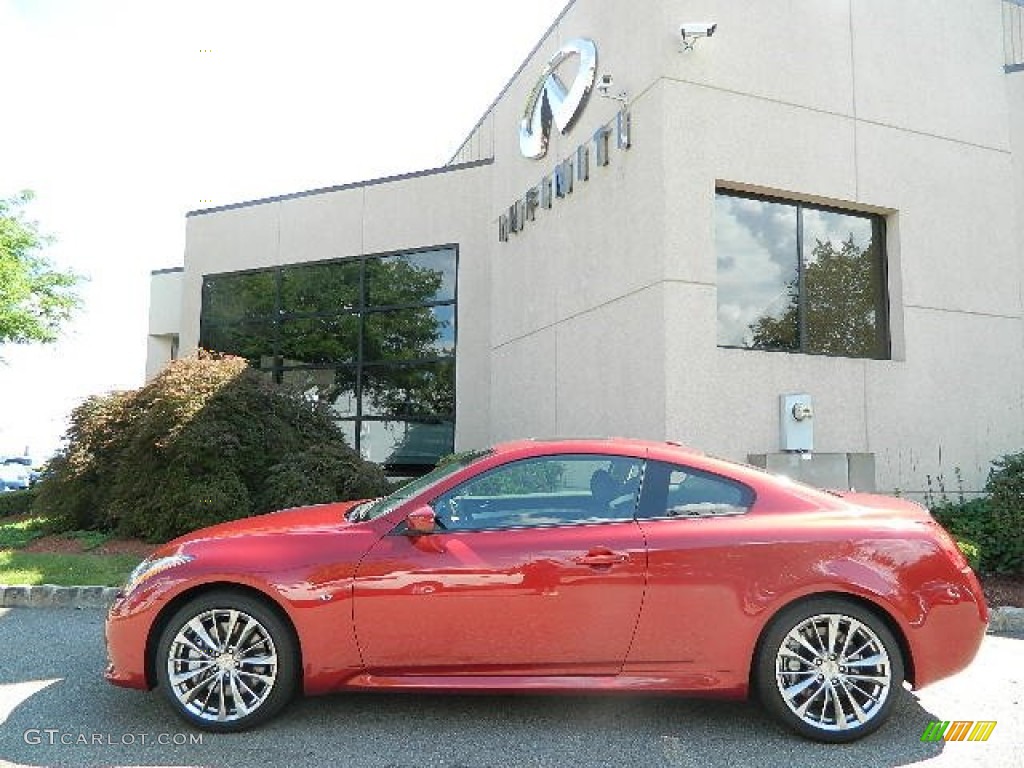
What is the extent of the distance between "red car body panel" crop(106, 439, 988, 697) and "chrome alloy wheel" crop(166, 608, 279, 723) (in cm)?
14

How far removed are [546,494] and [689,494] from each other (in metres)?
0.74

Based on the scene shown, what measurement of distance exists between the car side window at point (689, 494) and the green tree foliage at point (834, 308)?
4798 mm

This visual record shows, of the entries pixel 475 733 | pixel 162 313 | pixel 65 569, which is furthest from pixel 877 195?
pixel 162 313

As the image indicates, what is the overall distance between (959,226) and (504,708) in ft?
27.6

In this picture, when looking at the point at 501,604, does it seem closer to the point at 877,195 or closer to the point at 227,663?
the point at 227,663

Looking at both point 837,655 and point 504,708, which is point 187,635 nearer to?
point 504,708

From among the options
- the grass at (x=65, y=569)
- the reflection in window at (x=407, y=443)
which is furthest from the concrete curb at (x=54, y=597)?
the reflection in window at (x=407, y=443)

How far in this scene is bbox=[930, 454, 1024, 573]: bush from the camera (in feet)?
A: 23.7

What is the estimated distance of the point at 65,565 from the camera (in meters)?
7.84

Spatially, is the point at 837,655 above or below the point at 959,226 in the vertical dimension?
below

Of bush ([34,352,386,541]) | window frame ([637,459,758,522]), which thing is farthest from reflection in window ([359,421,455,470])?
window frame ([637,459,758,522])

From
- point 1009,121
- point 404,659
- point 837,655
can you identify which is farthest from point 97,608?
point 1009,121

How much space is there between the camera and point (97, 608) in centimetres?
671

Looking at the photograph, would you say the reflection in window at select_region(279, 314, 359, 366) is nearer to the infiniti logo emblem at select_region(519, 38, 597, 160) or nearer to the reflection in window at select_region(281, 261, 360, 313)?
the reflection in window at select_region(281, 261, 360, 313)
